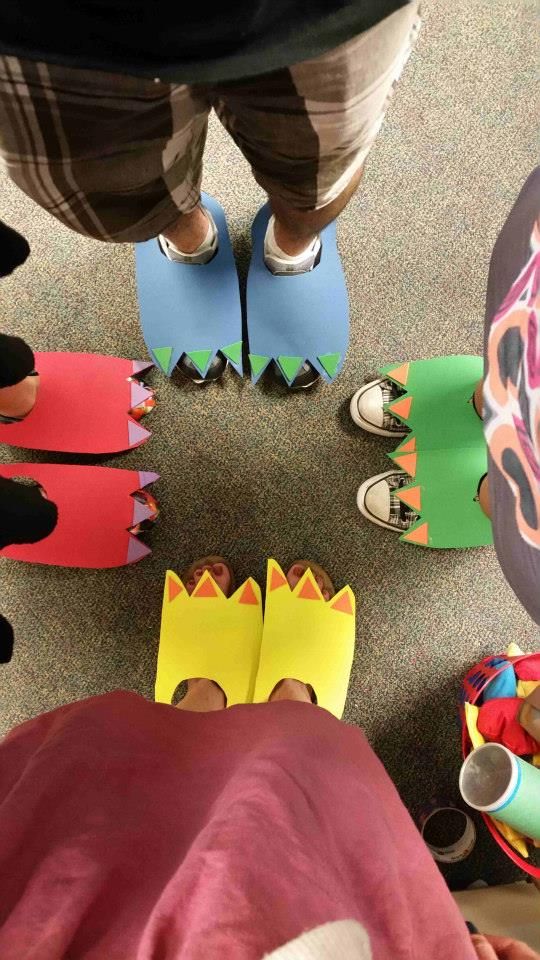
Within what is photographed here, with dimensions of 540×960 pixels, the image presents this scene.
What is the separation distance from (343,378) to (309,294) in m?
0.16

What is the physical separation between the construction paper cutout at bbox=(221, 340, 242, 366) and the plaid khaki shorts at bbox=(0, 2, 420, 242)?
40cm

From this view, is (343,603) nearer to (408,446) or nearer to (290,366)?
(408,446)

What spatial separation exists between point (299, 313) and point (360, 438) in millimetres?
247

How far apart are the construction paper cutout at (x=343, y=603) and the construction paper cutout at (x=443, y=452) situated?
0.46 ft

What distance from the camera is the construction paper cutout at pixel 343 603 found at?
108cm

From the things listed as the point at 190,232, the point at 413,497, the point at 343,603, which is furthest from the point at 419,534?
the point at 190,232

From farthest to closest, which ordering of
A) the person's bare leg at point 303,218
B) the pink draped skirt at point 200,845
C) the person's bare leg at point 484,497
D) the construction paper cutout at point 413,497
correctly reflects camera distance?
the construction paper cutout at point 413,497 < the person's bare leg at point 484,497 < the person's bare leg at point 303,218 < the pink draped skirt at point 200,845

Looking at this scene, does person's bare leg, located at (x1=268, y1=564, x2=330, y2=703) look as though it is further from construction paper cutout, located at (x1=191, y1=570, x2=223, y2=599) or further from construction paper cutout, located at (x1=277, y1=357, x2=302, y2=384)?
construction paper cutout, located at (x1=277, y1=357, x2=302, y2=384)

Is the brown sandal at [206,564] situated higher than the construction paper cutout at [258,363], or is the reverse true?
the construction paper cutout at [258,363]

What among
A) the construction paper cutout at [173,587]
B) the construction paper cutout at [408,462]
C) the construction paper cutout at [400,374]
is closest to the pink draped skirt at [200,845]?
the construction paper cutout at [173,587]

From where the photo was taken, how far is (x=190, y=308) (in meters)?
1.11

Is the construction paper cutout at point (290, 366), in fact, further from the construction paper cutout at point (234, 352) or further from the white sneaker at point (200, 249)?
the white sneaker at point (200, 249)

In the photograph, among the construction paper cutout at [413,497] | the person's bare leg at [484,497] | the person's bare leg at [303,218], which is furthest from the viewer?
the construction paper cutout at [413,497]

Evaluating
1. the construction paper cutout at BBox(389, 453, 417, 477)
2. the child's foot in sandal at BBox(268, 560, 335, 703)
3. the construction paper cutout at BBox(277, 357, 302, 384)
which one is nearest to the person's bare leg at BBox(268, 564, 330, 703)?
the child's foot in sandal at BBox(268, 560, 335, 703)
